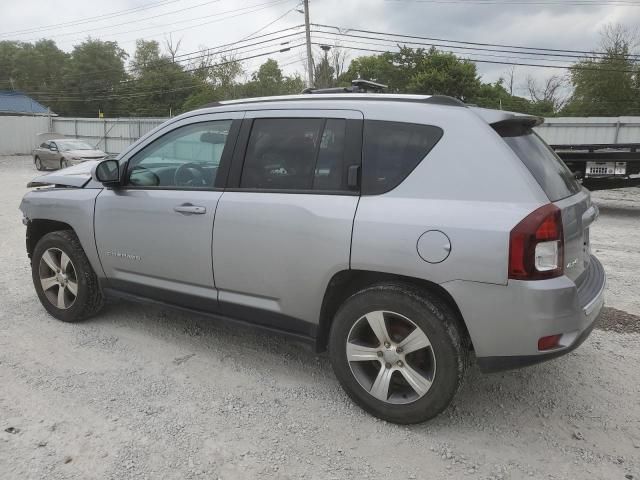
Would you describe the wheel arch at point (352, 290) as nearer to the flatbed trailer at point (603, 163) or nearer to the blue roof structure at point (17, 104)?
the flatbed trailer at point (603, 163)

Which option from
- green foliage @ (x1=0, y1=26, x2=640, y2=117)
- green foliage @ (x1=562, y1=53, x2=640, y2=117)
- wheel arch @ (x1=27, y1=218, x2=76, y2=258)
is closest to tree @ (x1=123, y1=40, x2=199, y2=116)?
green foliage @ (x1=0, y1=26, x2=640, y2=117)

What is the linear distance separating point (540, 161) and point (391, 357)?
1381 millimetres

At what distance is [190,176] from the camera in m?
3.70

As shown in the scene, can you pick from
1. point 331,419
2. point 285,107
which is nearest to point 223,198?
→ point 285,107

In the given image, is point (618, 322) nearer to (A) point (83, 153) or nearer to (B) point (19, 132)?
(A) point (83, 153)

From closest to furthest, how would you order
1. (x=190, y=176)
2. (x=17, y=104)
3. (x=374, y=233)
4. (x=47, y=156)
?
1. (x=374, y=233)
2. (x=190, y=176)
3. (x=47, y=156)
4. (x=17, y=104)

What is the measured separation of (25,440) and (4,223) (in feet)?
25.6

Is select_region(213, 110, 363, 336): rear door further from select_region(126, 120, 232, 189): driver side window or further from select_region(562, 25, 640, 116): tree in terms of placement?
select_region(562, 25, 640, 116): tree

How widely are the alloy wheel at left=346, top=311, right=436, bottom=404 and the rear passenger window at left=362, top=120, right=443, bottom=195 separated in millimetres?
730

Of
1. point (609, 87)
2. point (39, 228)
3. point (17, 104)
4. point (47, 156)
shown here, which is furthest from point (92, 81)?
point (39, 228)

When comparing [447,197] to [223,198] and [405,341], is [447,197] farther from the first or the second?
[223,198]

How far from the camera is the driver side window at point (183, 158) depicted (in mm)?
3576

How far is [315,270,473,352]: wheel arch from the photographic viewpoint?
2.77 metres

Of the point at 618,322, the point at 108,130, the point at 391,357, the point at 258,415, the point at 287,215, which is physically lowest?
the point at 258,415
